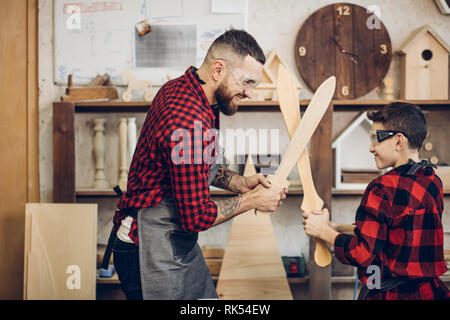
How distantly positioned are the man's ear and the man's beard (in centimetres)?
3

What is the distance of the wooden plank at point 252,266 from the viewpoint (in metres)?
1.96

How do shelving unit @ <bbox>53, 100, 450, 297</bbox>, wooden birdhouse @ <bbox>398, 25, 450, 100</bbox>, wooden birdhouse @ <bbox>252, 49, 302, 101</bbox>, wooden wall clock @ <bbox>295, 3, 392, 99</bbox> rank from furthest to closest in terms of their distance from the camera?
wooden wall clock @ <bbox>295, 3, 392, 99</bbox> < wooden birdhouse @ <bbox>398, 25, 450, 100</bbox> < wooden birdhouse @ <bbox>252, 49, 302, 101</bbox> < shelving unit @ <bbox>53, 100, 450, 297</bbox>

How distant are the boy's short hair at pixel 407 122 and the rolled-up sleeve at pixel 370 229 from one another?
0.76ft

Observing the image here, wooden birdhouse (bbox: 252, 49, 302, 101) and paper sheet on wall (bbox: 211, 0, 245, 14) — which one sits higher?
paper sheet on wall (bbox: 211, 0, 245, 14)

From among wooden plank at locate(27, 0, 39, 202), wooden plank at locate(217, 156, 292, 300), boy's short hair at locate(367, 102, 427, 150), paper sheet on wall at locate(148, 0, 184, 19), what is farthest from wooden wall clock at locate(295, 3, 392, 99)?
wooden plank at locate(27, 0, 39, 202)

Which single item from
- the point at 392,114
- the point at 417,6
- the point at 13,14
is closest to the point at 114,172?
the point at 13,14

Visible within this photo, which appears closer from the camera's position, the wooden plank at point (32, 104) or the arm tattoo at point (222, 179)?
the arm tattoo at point (222, 179)

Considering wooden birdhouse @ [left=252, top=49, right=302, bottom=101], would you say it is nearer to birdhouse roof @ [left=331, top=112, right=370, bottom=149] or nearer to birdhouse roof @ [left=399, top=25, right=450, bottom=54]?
birdhouse roof @ [left=331, top=112, right=370, bottom=149]

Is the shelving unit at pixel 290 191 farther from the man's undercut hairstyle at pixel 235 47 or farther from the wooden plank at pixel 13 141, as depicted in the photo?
the man's undercut hairstyle at pixel 235 47

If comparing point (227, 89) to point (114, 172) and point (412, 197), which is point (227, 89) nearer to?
point (412, 197)

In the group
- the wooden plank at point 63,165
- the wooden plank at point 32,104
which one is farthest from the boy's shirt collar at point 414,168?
the wooden plank at point 32,104

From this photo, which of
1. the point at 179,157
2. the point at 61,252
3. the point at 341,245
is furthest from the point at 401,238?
the point at 61,252

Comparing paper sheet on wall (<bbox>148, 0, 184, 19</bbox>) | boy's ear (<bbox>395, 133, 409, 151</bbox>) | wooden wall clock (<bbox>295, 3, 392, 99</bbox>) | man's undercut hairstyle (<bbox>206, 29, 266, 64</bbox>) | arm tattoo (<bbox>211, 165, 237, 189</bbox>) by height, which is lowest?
arm tattoo (<bbox>211, 165, 237, 189</bbox>)

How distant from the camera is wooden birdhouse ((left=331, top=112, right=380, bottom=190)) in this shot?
2301 millimetres
